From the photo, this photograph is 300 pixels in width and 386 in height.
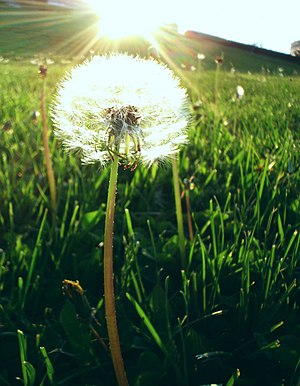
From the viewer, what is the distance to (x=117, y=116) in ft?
2.58

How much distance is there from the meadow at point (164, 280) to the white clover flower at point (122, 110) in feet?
1.24

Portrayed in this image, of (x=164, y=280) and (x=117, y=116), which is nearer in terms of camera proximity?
(x=117, y=116)

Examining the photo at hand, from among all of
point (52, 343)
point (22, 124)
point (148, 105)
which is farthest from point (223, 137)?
point (148, 105)

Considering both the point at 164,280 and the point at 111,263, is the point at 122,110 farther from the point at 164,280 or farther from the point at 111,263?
the point at 164,280

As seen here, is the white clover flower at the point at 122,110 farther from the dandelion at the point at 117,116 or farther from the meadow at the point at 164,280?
the meadow at the point at 164,280

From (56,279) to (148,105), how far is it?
0.77m

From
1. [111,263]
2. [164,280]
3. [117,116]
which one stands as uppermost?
[117,116]

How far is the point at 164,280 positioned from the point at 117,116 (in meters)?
0.79

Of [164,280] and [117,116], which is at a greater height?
[117,116]

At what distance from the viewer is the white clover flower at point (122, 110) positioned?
0.81 m

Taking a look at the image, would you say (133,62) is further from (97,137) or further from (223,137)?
(223,137)

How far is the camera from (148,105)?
85 cm

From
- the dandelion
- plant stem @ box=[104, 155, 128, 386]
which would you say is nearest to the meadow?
plant stem @ box=[104, 155, 128, 386]

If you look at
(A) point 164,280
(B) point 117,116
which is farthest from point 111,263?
(A) point 164,280
